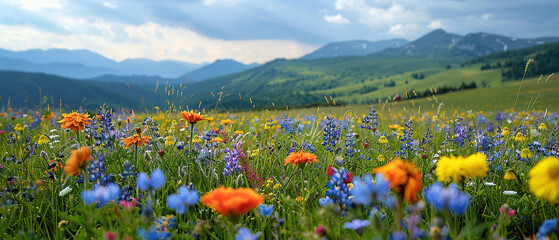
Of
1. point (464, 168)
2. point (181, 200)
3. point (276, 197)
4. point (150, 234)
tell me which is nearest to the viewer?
point (150, 234)

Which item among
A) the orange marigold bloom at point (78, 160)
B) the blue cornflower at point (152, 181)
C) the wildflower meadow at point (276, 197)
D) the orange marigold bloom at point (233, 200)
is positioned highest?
the orange marigold bloom at point (78, 160)

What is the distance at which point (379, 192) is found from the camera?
1104mm

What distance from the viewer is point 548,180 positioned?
118 cm

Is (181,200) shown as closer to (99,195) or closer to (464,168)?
(99,195)

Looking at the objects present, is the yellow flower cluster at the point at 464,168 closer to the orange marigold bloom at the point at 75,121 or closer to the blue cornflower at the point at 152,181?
the blue cornflower at the point at 152,181

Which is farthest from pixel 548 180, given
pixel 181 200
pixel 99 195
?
pixel 99 195

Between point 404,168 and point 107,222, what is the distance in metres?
1.39

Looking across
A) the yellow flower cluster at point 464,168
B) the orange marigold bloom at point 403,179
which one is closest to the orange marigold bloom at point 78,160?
the orange marigold bloom at point 403,179

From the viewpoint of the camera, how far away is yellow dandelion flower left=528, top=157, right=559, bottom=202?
115 centimetres

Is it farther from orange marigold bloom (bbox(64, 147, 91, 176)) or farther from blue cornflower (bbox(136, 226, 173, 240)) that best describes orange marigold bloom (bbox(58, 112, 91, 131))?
blue cornflower (bbox(136, 226, 173, 240))

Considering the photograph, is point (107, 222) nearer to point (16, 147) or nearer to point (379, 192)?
point (379, 192)

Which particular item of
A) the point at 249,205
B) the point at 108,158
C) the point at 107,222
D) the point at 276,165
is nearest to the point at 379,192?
the point at 249,205

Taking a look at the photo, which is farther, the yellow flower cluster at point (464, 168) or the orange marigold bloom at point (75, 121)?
the orange marigold bloom at point (75, 121)

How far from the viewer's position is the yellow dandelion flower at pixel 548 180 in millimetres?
1154
